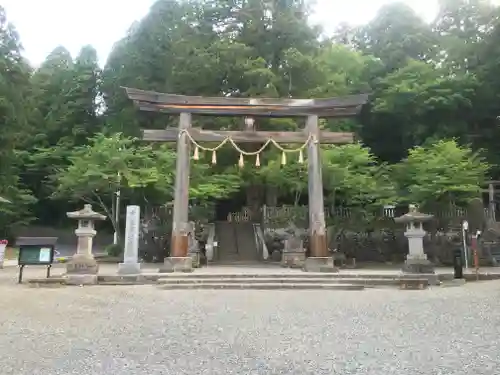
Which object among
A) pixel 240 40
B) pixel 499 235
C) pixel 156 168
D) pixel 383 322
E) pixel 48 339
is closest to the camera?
pixel 48 339

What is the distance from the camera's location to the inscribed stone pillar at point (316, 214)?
1314cm

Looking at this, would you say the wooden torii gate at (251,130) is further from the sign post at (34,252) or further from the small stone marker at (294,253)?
the sign post at (34,252)

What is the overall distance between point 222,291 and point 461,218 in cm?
1309

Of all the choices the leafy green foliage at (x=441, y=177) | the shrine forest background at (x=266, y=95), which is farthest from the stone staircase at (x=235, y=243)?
the leafy green foliage at (x=441, y=177)

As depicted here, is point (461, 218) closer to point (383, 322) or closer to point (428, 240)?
point (428, 240)

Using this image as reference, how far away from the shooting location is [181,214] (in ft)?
44.8

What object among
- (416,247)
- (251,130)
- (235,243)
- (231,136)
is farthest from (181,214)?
(416,247)

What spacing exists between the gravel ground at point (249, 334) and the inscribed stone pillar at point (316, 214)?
3977mm

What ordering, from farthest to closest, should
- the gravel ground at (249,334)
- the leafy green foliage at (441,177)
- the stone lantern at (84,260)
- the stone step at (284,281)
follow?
the leafy green foliage at (441,177)
the stone lantern at (84,260)
the stone step at (284,281)
the gravel ground at (249,334)

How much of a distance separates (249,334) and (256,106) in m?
10.3

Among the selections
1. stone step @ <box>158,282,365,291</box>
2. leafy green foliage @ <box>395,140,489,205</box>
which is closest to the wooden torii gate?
stone step @ <box>158,282,365,291</box>

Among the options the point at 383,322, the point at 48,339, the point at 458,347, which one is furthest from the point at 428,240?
the point at 48,339

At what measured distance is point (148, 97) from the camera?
46.3 ft

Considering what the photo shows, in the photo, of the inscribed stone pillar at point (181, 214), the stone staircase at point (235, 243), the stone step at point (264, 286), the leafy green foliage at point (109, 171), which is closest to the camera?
the stone step at point (264, 286)
